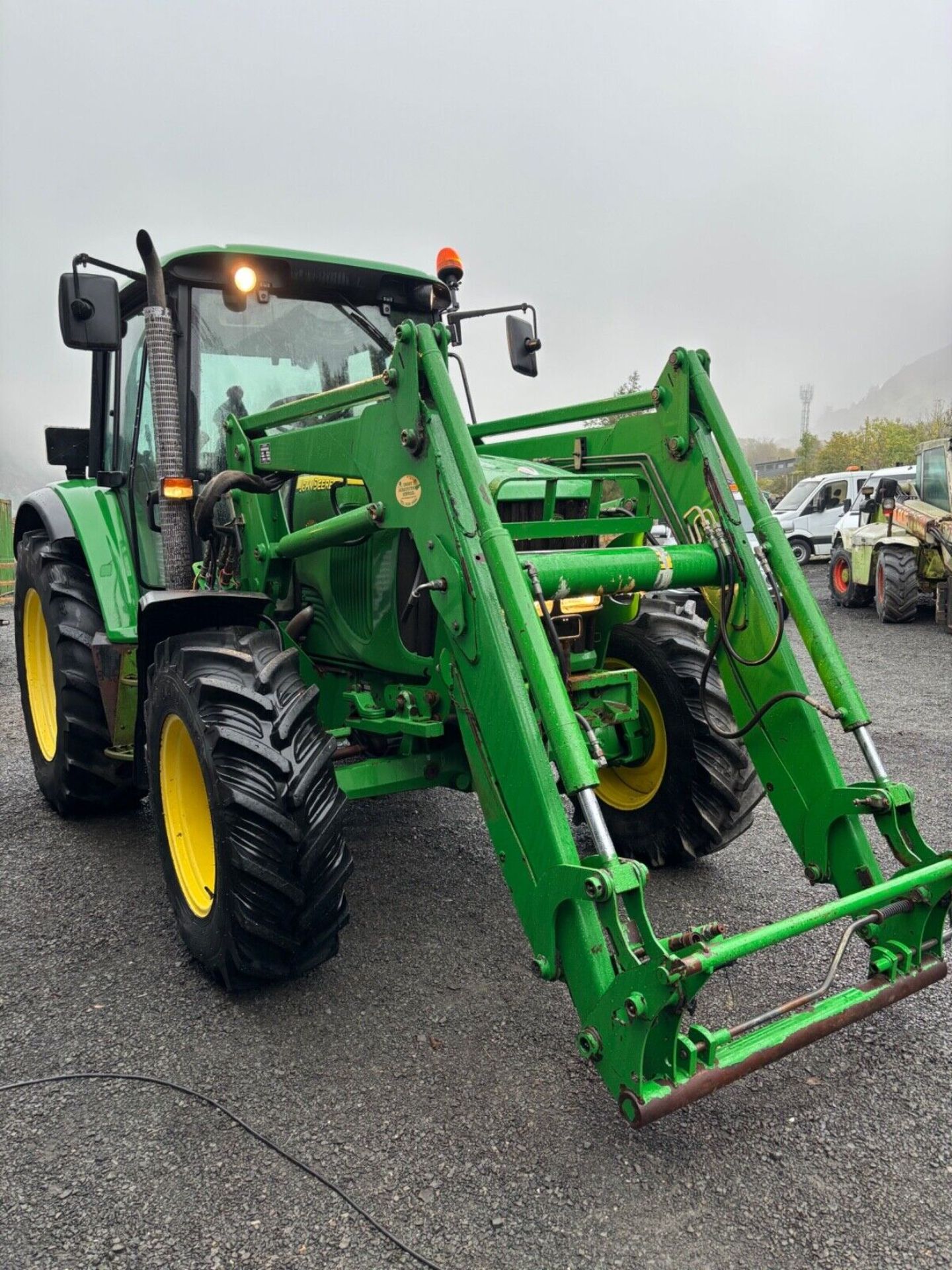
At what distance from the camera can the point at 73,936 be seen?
3.15 meters

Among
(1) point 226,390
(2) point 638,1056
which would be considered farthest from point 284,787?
(1) point 226,390

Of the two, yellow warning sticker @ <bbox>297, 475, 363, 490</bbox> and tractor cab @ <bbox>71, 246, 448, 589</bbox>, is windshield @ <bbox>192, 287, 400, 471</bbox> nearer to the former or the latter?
tractor cab @ <bbox>71, 246, 448, 589</bbox>

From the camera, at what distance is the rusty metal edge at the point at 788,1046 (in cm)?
185

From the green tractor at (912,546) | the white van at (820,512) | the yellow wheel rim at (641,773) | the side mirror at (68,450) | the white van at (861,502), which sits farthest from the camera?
the white van at (820,512)

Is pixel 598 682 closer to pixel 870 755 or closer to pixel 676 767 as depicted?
pixel 676 767

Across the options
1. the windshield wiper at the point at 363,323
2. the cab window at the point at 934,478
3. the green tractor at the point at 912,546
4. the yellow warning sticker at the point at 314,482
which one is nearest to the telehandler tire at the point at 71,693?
the yellow warning sticker at the point at 314,482

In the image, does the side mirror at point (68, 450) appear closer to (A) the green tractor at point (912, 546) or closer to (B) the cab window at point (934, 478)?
(A) the green tractor at point (912, 546)

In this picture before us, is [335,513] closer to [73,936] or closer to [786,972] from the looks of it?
[73,936]

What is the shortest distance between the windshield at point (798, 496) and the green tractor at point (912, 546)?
5.28 metres

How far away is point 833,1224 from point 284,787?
1640 millimetres

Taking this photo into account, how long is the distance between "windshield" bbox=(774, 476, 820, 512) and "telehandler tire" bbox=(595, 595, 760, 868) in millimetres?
14841

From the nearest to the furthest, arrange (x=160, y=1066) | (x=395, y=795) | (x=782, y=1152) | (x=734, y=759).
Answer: (x=782, y=1152) < (x=160, y=1066) < (x=734, y=759) < (x=395, y=795)

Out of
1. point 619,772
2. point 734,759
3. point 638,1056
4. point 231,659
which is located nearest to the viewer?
point 638,1056

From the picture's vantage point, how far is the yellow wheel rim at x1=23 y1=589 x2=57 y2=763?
466 centimetres
